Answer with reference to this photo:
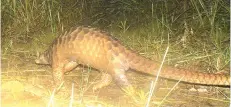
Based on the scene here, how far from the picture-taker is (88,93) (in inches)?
142

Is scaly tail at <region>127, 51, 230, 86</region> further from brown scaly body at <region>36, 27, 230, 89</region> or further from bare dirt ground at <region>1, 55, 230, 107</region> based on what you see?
bare dirt ground at <region>1, 55, 230, 107</region>

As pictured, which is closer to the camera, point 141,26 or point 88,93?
point 88,93

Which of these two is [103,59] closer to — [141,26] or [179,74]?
[179,74]

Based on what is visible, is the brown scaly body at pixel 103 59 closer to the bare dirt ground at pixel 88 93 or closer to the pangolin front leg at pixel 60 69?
the pangolin front leg at pixel 60 69

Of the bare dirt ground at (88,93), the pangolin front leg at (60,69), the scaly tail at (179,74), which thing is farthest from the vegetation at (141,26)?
the scaly tail at (179,74)

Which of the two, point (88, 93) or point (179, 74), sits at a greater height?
point (179, 74)

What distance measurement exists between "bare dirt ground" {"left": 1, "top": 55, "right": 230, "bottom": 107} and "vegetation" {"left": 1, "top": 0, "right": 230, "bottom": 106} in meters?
0.34

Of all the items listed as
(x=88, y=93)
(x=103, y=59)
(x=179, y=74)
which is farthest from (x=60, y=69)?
(x=179, y=74)

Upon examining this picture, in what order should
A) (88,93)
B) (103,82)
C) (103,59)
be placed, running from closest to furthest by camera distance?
1. (103,59)
2. (88,93)
3. (103,82)

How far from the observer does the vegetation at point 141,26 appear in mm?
4609

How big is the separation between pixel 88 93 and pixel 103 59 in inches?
12.3

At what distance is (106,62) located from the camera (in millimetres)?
3469

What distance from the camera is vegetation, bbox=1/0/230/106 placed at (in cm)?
461

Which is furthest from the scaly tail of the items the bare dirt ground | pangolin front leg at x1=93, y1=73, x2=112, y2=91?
pangolin front leg at x1=93, y1=73, x2=112, y2=91
